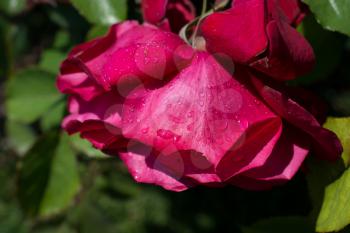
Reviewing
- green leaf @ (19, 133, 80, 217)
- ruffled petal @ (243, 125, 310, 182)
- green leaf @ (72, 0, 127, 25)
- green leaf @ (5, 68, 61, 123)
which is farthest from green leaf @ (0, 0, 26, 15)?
ruffled petal @ (243, 125, 310, 182)

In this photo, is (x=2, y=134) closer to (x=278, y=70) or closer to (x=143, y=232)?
(x=143, y=232)

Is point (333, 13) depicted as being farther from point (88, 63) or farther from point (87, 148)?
point (87, 148)

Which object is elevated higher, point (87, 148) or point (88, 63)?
point (88, 63)

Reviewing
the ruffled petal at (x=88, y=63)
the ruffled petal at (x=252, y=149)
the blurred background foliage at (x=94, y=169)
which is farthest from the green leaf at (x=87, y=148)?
the ruffled petal at (x=252, y=149)

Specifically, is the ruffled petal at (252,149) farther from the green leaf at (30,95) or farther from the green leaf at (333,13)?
the green leaf at (30,95)

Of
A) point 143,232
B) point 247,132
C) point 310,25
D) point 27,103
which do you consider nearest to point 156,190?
point 143,232

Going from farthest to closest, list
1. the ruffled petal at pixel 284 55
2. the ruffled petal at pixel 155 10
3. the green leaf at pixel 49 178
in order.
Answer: the green leaf at pixel 49 178 < the ruffled petal at pixel 155 10 < the ruffled petal at pixel 284 55

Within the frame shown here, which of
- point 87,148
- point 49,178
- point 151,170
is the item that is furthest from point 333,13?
point 49,178
